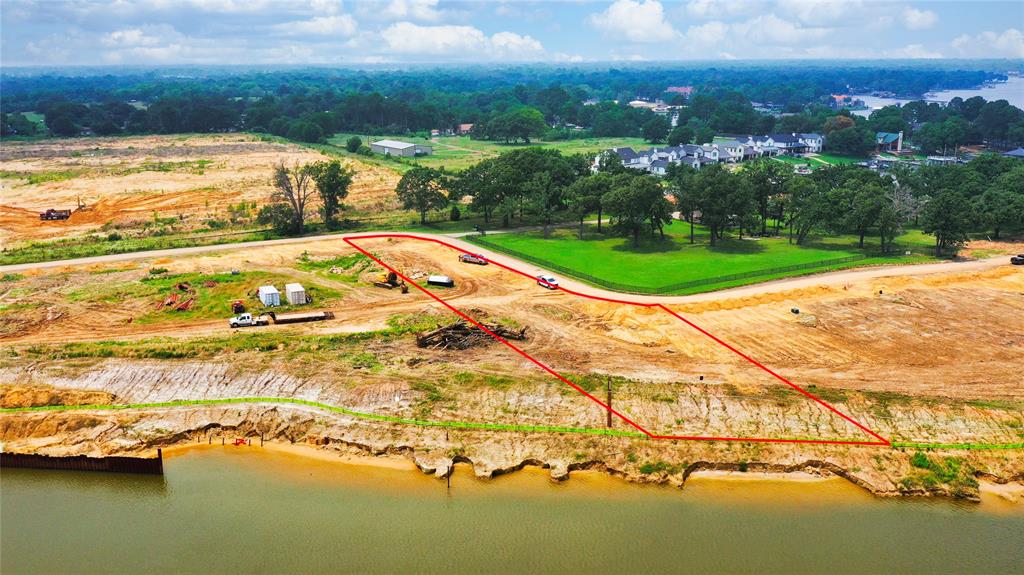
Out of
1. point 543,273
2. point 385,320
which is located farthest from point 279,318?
point 543,273

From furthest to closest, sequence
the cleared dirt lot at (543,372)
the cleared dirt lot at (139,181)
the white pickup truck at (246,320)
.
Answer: the cleared dirt lot at (139,181), the white pickup truck at (246,320), the cleared dirt lot at (543,372)

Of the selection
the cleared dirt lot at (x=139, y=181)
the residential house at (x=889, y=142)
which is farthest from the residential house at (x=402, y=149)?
the residential house at (x=889, y=142)

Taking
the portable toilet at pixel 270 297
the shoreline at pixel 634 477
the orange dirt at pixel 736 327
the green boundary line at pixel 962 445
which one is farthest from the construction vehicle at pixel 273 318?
the green boundary line at pixel 962 445

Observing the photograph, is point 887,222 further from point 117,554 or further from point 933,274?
point 117,554

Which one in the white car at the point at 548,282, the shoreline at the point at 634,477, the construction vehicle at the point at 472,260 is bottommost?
the shoreline at the point at 634,477

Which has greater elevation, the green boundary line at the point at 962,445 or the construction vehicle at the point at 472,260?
the construction vehicle at the point at 472,260

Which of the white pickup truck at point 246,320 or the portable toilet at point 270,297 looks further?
the portable toilet at point 270,297

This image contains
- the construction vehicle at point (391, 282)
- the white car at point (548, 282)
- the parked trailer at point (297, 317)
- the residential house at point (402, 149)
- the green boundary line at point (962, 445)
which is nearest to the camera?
the green boundary line at point (962, 445)

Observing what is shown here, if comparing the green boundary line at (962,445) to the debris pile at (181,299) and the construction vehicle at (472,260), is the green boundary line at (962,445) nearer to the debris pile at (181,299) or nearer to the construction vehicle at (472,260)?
the construction vehicle at (472,260)
